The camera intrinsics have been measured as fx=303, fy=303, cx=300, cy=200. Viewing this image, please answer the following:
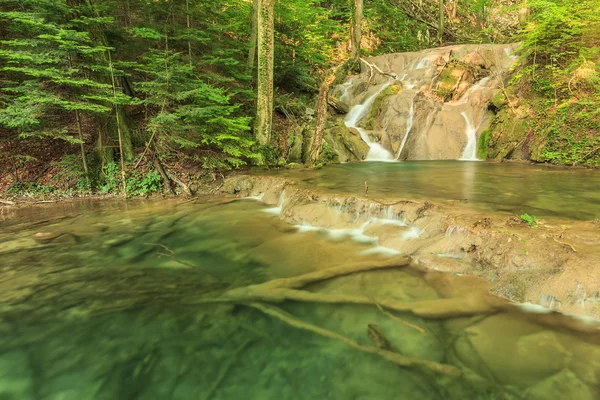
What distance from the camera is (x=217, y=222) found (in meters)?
6.45

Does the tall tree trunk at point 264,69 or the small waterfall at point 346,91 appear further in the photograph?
the small waterfall at point 346,91

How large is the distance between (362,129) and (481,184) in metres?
6.87

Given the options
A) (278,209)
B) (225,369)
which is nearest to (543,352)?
(225,369)

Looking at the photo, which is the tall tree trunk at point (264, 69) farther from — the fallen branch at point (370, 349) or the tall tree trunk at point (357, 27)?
the tall tree trunk at point (357, 27)

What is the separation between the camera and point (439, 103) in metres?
13.1

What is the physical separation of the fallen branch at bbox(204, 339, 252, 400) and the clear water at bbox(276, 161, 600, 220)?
4166 millimetres

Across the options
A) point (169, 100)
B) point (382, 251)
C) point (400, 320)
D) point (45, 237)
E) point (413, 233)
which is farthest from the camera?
point (169, 100)

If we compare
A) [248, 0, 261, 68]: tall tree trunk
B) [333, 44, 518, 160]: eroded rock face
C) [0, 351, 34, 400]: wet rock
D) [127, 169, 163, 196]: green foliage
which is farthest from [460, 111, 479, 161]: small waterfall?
[0, 351, 34, 400]: wet rock

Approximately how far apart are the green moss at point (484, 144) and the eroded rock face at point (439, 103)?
19cm

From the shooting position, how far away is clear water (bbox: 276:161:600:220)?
5.38 meters

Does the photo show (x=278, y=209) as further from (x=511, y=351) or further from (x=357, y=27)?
(x=357, y=27)

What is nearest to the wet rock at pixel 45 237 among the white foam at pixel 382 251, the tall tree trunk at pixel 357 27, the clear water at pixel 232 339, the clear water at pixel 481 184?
the clear water at pixel 232 339

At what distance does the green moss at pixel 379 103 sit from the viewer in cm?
1344

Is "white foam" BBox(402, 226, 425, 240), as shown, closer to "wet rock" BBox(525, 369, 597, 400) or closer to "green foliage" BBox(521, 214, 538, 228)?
"green foliage" BBox(521, 214, 538, 228)
